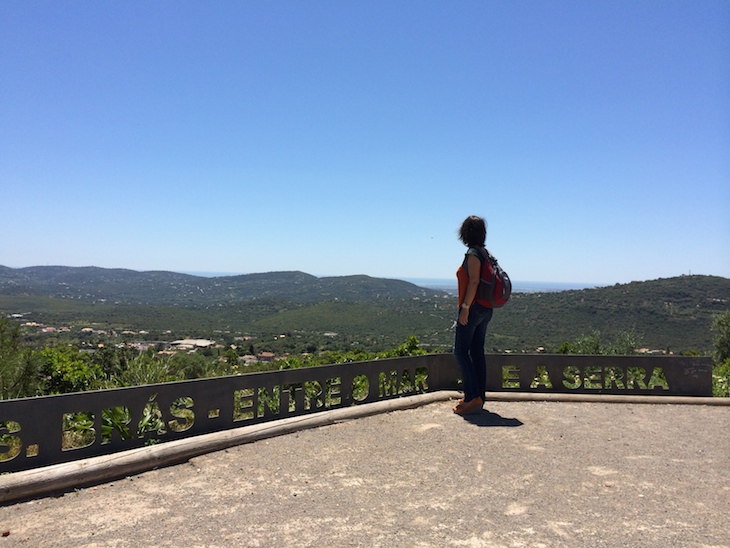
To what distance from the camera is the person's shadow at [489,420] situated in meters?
4.69

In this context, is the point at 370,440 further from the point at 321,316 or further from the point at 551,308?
the point at 321,316

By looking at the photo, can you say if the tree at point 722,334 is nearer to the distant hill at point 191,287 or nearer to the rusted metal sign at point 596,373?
the rusted metal sign at point 596,373

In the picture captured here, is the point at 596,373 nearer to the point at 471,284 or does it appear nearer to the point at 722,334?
the point at 471,284

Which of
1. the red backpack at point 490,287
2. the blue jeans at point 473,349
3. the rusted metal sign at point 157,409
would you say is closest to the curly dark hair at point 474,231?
the red backpack at point 490,287

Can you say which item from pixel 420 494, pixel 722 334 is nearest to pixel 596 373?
pixel 420 494

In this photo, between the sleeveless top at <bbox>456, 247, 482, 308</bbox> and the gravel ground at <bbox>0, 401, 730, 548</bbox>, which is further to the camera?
the sleeveless top at <bbox>456, 247, 482, 308</bbox>

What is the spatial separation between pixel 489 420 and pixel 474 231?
1.77 meters

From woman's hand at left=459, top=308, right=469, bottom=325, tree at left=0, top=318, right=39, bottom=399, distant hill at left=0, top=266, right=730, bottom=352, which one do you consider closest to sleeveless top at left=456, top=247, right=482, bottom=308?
woman's hand at left=459, top=308, right=469, bottom=325

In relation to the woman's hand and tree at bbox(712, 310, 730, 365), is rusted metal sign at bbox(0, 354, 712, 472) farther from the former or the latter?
tree at bbox(712, 310, 730, 365)

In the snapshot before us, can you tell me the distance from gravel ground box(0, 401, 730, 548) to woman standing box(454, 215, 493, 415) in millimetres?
470

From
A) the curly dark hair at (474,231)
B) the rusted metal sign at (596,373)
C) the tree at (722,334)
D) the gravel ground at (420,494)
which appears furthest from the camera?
the tree at (722,334)

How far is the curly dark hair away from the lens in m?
4.94

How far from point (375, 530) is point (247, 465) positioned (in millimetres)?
1250

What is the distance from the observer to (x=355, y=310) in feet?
265
